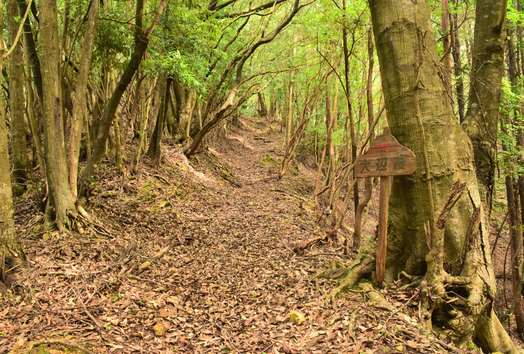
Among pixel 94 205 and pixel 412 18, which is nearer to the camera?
pixel 412 18

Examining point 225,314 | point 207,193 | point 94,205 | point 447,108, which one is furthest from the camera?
point 207,193

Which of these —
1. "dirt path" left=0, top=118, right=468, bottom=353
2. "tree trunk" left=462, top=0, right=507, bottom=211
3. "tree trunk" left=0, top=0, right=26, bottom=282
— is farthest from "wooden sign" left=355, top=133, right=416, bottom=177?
"tree trunk" left=0, top=0, right=26, bottom=282

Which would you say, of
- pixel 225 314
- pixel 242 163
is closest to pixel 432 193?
pixel 225 314

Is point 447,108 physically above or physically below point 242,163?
above

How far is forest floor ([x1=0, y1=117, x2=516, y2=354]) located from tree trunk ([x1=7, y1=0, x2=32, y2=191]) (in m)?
0.98

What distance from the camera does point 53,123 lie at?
17.3 ft

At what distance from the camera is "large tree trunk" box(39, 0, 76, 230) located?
5.10 meters

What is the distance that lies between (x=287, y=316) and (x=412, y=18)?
156 inches

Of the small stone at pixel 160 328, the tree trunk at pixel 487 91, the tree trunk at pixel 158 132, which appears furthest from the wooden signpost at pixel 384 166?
the tree trunk at pixel 158 132

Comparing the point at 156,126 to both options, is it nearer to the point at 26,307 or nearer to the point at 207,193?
the point at 207,193

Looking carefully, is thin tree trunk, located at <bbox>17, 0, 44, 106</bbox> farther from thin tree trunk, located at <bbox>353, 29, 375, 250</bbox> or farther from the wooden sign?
thin tree trunk, located at <bbox>353, 29, 375, 250</bbox>

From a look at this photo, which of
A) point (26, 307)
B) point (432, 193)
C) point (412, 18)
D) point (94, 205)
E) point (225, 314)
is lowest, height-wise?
point (225, 314)

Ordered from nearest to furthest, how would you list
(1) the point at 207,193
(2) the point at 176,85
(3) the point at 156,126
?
1. (3) the point at 156,126
2. (1) the point at 207,193
3. (2) the point at 176,85

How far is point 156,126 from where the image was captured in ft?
31.2
